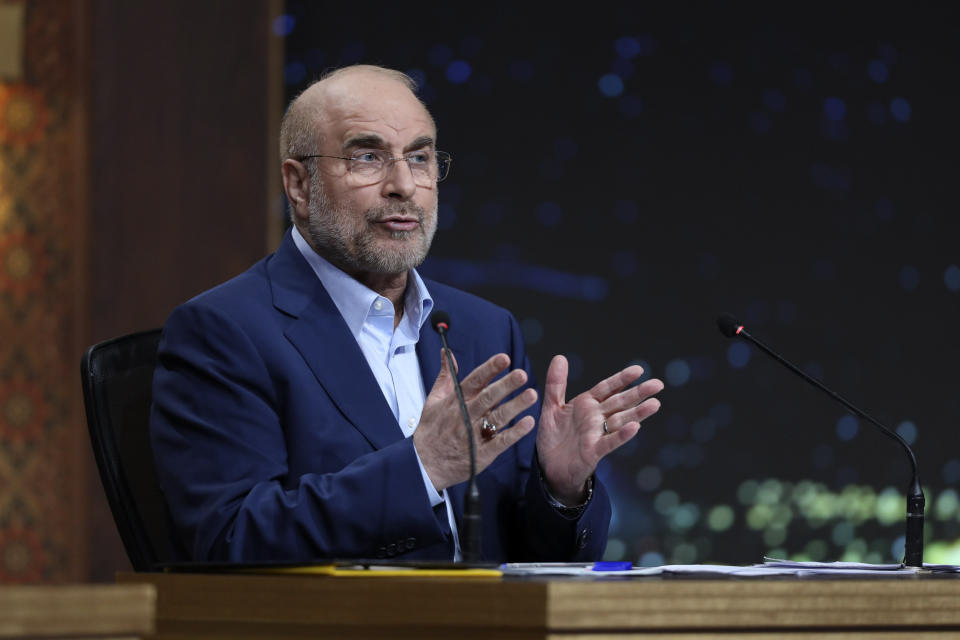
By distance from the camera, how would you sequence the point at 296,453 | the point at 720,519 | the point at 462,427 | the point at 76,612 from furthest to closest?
the point at 720,519
the point at 296,453
the point at 462,427
the point at 76,612

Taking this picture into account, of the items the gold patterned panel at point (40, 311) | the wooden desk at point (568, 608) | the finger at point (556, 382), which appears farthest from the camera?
the gold patterned panel at point (40, 311)

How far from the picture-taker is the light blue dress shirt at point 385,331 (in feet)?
6.28

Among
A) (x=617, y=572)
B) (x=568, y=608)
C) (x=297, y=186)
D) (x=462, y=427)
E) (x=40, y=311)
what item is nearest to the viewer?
(x=568, y=608)

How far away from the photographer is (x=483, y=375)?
1529 millimetres

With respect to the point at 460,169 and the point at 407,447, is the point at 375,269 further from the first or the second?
the point at 460,169

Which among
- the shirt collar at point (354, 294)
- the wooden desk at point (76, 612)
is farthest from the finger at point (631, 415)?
the wooden desk at point (76, 612)

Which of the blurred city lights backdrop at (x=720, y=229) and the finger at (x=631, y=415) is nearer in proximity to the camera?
the finger at (x=631, y=415)

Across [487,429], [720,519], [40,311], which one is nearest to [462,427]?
[487,429]

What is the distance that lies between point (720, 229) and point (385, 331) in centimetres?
184

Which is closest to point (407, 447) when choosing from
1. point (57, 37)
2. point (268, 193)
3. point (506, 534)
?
point (506, 534)

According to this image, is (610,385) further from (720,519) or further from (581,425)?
(720,519)

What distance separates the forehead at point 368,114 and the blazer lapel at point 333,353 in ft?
0.82

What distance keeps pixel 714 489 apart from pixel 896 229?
0.90 m

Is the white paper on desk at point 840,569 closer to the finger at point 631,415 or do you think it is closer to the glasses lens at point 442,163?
the finger at point 631,415
